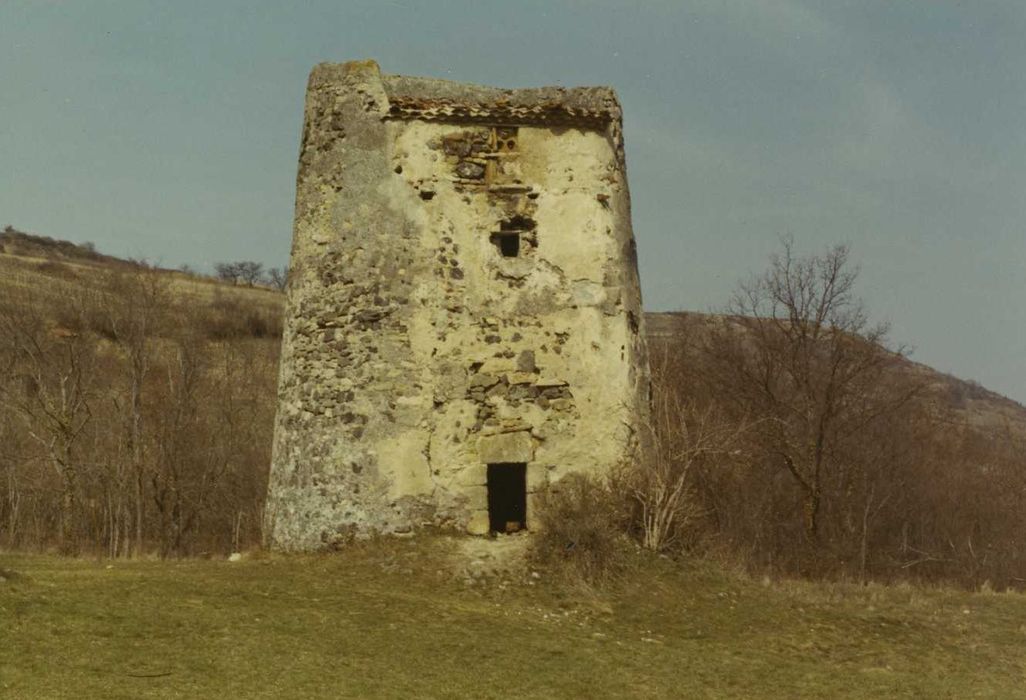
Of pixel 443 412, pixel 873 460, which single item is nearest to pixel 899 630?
pixel 443 412

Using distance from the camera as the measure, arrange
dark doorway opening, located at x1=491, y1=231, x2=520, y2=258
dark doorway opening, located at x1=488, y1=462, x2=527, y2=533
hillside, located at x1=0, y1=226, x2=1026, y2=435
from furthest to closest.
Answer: hillside, located at x1=0, y1=226, x2=1026, y2=435
dark doorway opening, located at x1=488, y1=462, x2=527, y2=533
dark doorway opening, located at x1=491, y1=231, x2=520, y2=258

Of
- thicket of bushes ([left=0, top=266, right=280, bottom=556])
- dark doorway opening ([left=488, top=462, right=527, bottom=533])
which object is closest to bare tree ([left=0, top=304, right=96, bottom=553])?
thicket of bushes ([left=0, top=266, right=280, bottom=556])

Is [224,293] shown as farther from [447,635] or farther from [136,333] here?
[447,635]

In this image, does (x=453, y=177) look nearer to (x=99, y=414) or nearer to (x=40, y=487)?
(x=40, y=487)

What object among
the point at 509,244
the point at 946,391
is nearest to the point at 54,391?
the point at 509,244

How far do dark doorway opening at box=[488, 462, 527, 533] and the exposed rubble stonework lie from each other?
1537 millimetres

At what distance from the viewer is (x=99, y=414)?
91.3 ft

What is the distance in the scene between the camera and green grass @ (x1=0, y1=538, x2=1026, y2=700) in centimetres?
752

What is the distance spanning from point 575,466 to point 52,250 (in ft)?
216

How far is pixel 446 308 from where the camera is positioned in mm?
12656

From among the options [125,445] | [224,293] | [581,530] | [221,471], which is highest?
[224,293]

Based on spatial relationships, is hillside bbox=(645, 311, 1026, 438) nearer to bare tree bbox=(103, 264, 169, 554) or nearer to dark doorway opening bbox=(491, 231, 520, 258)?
dark doorway opening bbox=(491, 231, 520, 258)

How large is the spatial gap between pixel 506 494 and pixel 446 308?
10.9 feet

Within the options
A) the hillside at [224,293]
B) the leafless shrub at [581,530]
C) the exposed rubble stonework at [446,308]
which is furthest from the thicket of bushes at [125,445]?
the leafless shrub at [581,530]
